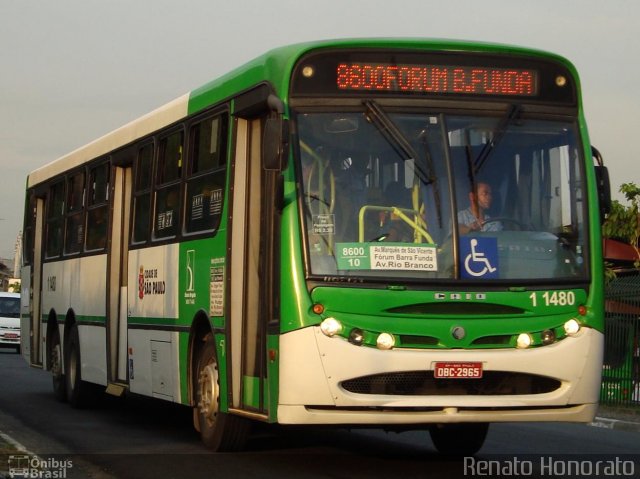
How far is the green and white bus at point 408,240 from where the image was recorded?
1030cm

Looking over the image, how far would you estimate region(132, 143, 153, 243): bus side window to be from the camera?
1482 cm

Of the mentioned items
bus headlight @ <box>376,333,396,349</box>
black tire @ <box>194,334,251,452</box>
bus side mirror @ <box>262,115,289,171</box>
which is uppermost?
bus side mirror @ <box>262,115,289,171</box>

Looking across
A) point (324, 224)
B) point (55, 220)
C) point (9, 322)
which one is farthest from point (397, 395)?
point (9, 322)

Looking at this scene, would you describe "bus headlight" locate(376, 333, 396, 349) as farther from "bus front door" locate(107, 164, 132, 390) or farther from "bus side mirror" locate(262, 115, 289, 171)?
"bus front door" locate(107, 164, 132, 390)

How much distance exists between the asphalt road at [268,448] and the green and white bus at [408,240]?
0.69 m

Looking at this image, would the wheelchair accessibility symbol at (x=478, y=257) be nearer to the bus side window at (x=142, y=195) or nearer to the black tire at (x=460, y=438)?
the black tire at (x=460, y=438)

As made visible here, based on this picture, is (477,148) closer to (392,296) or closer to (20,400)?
(392,296)

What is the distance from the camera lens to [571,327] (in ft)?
34.9

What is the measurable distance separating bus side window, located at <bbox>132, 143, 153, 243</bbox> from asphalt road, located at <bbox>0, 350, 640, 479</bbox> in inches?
84.2

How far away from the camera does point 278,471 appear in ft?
37.4

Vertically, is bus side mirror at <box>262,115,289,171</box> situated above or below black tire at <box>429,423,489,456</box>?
above

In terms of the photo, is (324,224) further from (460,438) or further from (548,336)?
(460,438)

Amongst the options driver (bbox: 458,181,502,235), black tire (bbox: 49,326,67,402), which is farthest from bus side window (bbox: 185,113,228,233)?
black tire (bbox: 49,326,67,402)

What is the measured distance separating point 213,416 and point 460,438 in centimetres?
223
